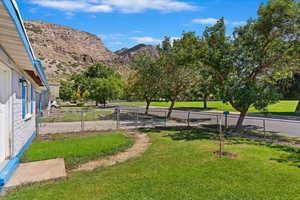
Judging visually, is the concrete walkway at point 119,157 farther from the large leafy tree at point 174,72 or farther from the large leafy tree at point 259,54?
the large leafy tree at point 174,72

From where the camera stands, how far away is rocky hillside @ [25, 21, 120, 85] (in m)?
88.1

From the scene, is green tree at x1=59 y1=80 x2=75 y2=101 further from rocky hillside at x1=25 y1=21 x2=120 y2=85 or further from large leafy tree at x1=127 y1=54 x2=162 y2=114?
large leafy tree at x1=127 y1=54 x2=162 y2=114

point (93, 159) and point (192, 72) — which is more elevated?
point (192, 72)

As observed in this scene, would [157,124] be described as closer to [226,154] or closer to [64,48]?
[226,154]

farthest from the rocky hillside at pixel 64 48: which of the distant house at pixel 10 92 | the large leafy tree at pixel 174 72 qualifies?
→ the distant house at pixel 10 92

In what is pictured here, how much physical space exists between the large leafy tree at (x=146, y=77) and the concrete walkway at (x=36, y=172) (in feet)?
45.4

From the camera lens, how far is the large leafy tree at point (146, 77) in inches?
763

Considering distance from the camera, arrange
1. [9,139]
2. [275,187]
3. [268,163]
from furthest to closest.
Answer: [268,163], [9,139], [275,187]

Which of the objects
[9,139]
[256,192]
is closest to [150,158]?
[256,192]

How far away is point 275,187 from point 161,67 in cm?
1499

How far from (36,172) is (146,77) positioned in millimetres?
15288

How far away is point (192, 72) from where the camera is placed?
59.2 ft

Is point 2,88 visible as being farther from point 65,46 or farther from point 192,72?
point 65,46

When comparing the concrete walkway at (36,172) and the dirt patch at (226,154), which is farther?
the dirt patch at (226,154)
